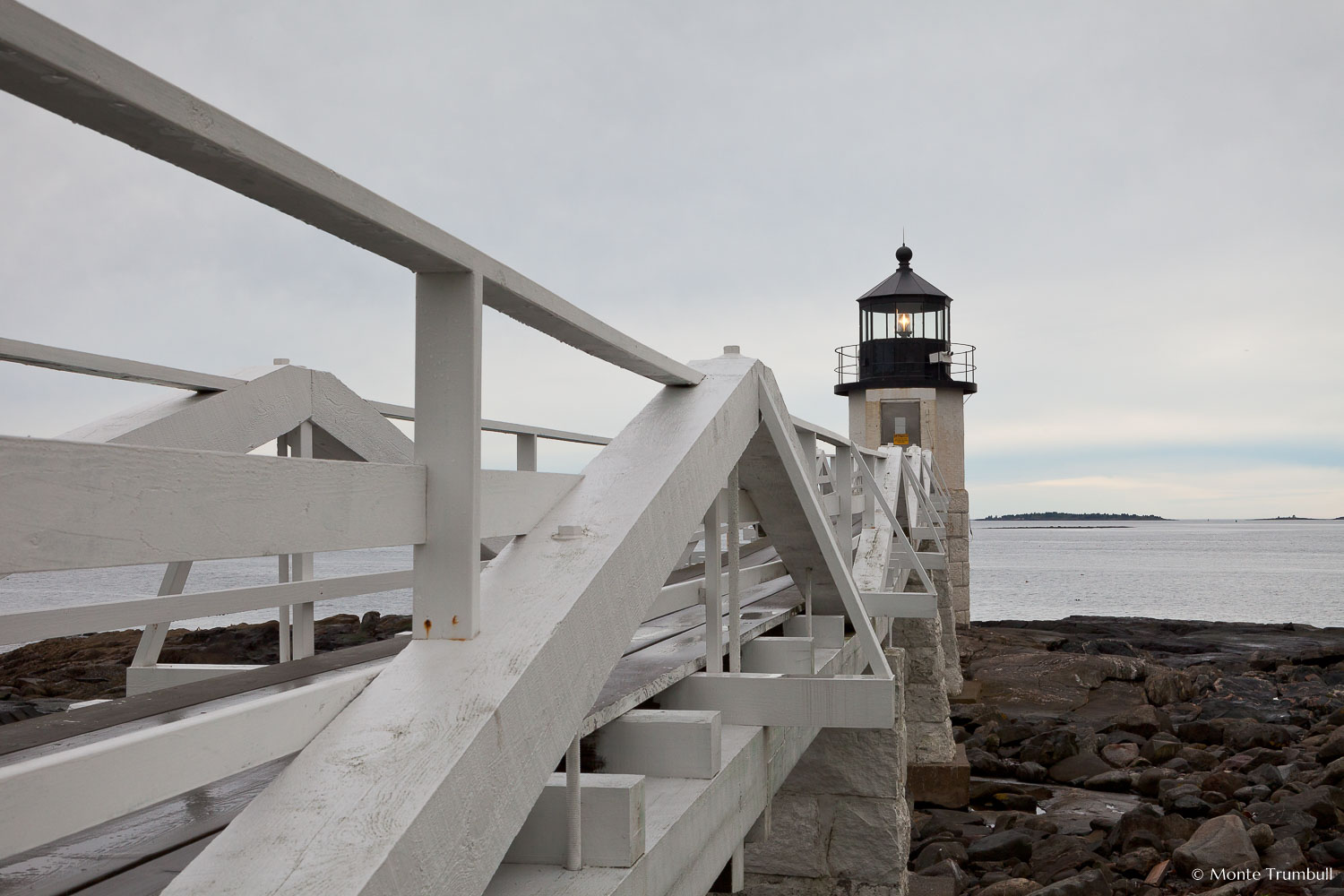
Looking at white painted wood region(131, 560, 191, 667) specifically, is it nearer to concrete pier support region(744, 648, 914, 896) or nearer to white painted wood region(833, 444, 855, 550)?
concrete pier support region(744, 648, 914, 896)

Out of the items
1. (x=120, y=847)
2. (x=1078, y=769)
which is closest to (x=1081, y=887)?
(x=1078, y=769)

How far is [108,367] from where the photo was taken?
3.38 metres

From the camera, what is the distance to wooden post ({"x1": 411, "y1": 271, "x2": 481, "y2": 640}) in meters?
1.63

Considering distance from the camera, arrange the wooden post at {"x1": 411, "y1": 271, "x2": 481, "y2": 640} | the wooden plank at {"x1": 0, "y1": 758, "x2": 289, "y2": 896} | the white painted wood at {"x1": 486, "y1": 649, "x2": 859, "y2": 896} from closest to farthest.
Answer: the wooden post at {"x1": 411, "y1": 271, "x2": 481, "y2": 640} → the wooden plank at {"x1": 0, "y1": 758, "x2": 289, "y2": 896} → the white painted wood at {"x1": 486, "y1": 649, "x2": 859, "y2": 896}

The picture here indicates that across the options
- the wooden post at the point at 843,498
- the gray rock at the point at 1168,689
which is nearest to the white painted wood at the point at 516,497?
the wooden post at the point at 843,498

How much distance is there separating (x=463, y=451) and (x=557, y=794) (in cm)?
93

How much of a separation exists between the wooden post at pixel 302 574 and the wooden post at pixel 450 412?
2.94m

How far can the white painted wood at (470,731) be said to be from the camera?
1351mm

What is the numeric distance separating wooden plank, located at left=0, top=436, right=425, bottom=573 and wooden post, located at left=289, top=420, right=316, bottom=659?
311cm

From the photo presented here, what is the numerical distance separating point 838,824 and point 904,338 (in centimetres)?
2730

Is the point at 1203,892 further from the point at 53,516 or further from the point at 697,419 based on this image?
the point at 53,516

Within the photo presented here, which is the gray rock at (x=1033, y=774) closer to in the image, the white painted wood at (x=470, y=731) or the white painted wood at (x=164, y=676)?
the white painted wood at (x=164, y=676)

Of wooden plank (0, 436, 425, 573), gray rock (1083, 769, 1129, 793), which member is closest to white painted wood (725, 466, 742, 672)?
wooden plank (0, 436, 425, 573)

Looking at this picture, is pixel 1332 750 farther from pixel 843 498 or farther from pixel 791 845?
pixel 791 845
